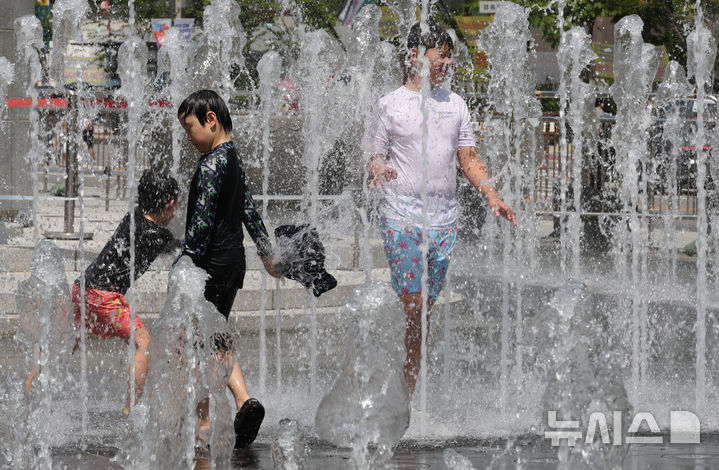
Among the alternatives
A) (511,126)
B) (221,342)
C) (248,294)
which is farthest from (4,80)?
(221,342)

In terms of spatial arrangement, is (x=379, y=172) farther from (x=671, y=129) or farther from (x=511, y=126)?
(x=511, y=126)

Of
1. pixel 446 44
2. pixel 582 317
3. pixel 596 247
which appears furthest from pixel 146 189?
pixel 596 247

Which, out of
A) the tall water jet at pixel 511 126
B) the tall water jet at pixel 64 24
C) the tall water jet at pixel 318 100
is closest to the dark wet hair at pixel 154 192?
the tall water jet at pixel 511 126

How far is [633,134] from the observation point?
13.3 m

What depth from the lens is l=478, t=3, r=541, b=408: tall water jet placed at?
331 inches

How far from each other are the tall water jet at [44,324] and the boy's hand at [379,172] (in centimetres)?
132

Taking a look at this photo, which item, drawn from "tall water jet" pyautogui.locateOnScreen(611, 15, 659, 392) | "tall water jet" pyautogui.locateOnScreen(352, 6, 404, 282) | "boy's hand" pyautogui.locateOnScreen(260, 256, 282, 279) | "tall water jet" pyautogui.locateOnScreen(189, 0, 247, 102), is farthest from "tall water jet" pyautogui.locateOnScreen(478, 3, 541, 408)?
"boy's hand" pyautogui.locateOnScreen(260, 256, 282, 279)

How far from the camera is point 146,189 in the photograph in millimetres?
5148

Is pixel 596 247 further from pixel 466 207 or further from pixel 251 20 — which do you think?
pixel 251 20

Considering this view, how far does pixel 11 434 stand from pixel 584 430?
2232mm

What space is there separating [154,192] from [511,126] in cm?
1040

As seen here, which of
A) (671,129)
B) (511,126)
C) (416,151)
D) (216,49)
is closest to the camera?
(416,151)

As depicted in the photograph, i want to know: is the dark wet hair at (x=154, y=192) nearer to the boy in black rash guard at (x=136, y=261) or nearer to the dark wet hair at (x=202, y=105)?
the boy in black rash guard at (x=136, y=261)

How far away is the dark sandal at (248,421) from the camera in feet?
15.2
